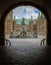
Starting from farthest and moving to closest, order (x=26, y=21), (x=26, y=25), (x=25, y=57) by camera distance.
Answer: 1. (x=26, y=25)
2. (x=26, y=21)
3. (x=25, y=57)

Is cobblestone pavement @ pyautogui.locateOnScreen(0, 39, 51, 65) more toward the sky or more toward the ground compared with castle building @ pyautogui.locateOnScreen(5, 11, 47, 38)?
more toward the ground

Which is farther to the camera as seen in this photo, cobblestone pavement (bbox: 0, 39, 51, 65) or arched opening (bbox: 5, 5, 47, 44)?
arched opening (bbox: 5, 5, 47, 44)

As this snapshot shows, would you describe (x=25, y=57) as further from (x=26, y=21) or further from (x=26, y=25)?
(x=26, y=25)

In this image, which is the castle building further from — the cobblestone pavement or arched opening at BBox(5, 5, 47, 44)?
the cobblestone pavement

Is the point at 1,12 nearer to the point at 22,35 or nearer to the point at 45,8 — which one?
the point at 45,8

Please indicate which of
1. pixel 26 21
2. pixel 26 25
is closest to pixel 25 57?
pixel 26 21

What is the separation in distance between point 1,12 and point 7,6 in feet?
1.59

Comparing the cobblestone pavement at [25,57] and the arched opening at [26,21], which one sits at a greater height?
the arched opening at [26,21]

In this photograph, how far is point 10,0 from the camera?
13.9 metres

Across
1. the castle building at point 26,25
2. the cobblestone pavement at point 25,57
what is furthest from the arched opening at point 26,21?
the cobblestone pavement at point 25,57

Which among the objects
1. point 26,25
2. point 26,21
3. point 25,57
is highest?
point 26,21

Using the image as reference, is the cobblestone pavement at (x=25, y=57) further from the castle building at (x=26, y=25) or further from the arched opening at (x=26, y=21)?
the castle building at (x=26, y=25)

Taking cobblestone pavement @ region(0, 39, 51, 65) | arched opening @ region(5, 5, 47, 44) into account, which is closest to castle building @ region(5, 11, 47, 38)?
arched opening @ region(5, 5, 47, 44)

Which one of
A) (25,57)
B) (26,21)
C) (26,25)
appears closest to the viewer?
(25,57)
